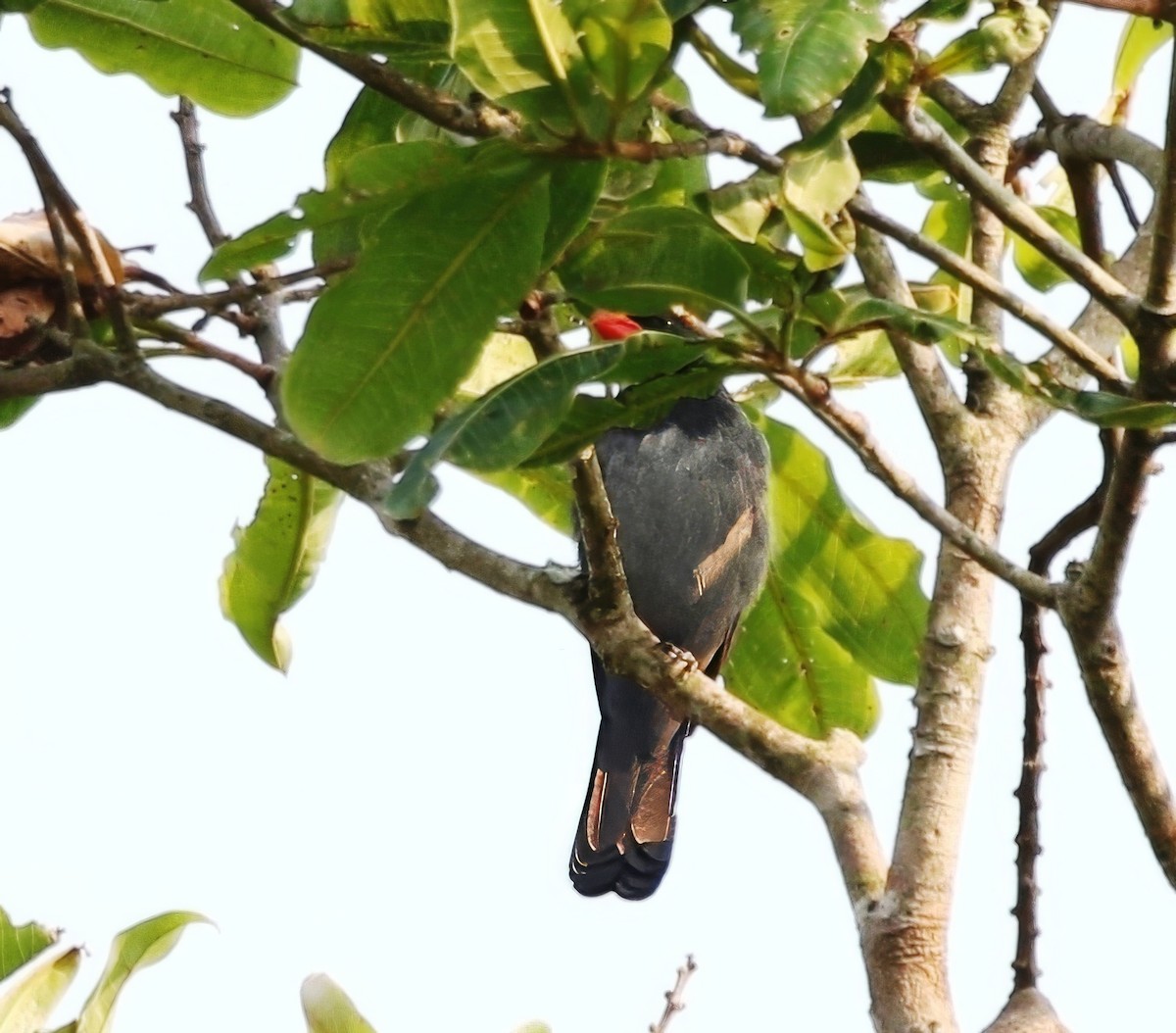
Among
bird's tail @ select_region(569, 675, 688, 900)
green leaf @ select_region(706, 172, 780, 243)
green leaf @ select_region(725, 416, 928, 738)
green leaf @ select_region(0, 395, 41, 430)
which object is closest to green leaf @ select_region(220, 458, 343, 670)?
green leaf @ select_region(0, 395, 41, 430)

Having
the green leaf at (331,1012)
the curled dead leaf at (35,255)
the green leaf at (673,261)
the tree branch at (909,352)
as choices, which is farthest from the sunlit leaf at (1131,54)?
the green leaf at (331,1012)

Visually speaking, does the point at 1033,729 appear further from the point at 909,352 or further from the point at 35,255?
the point at 35,255

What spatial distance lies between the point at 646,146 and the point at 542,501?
6.77 ft

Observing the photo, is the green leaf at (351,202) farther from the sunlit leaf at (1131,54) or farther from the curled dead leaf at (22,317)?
the sunlit leaf at (1131,54)

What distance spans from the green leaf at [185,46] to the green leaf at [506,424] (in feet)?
3.81

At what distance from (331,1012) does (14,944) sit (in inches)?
23.3

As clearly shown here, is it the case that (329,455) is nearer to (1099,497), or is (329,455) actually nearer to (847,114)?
(847,114)

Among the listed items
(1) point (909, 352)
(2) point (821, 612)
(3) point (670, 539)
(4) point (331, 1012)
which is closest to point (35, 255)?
(4) point (331, 1012)

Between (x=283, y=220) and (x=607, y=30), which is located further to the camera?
(x=283, y=220)

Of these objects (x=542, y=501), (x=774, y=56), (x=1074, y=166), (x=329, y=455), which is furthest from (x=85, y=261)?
(x=1074, y=166)

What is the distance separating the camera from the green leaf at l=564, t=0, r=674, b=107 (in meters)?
2.18

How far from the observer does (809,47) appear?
2188mm

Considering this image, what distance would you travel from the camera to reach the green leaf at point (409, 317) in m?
2.44

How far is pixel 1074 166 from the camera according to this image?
3775 millimetres
